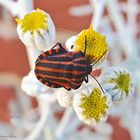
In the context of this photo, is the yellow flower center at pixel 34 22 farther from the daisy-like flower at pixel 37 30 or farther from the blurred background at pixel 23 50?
the blurred background at pixel 23 50

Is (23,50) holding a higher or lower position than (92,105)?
lower

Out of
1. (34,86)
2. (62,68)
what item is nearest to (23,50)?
(34,86)

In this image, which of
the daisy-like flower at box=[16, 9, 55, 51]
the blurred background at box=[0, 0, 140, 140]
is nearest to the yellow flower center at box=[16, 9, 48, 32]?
the daisy-like flower at box=[16, 9, 55, 51]

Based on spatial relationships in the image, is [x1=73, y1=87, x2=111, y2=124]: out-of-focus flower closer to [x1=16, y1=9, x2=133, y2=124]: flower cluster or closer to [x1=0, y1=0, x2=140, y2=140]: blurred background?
[x1=16, y1=9, x2=133, y2=124]: flower cluster

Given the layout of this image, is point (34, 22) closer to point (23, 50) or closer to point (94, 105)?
point (94, 105)

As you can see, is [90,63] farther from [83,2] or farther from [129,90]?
[83,2]

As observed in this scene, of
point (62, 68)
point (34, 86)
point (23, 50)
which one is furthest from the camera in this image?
point (23, 50)
